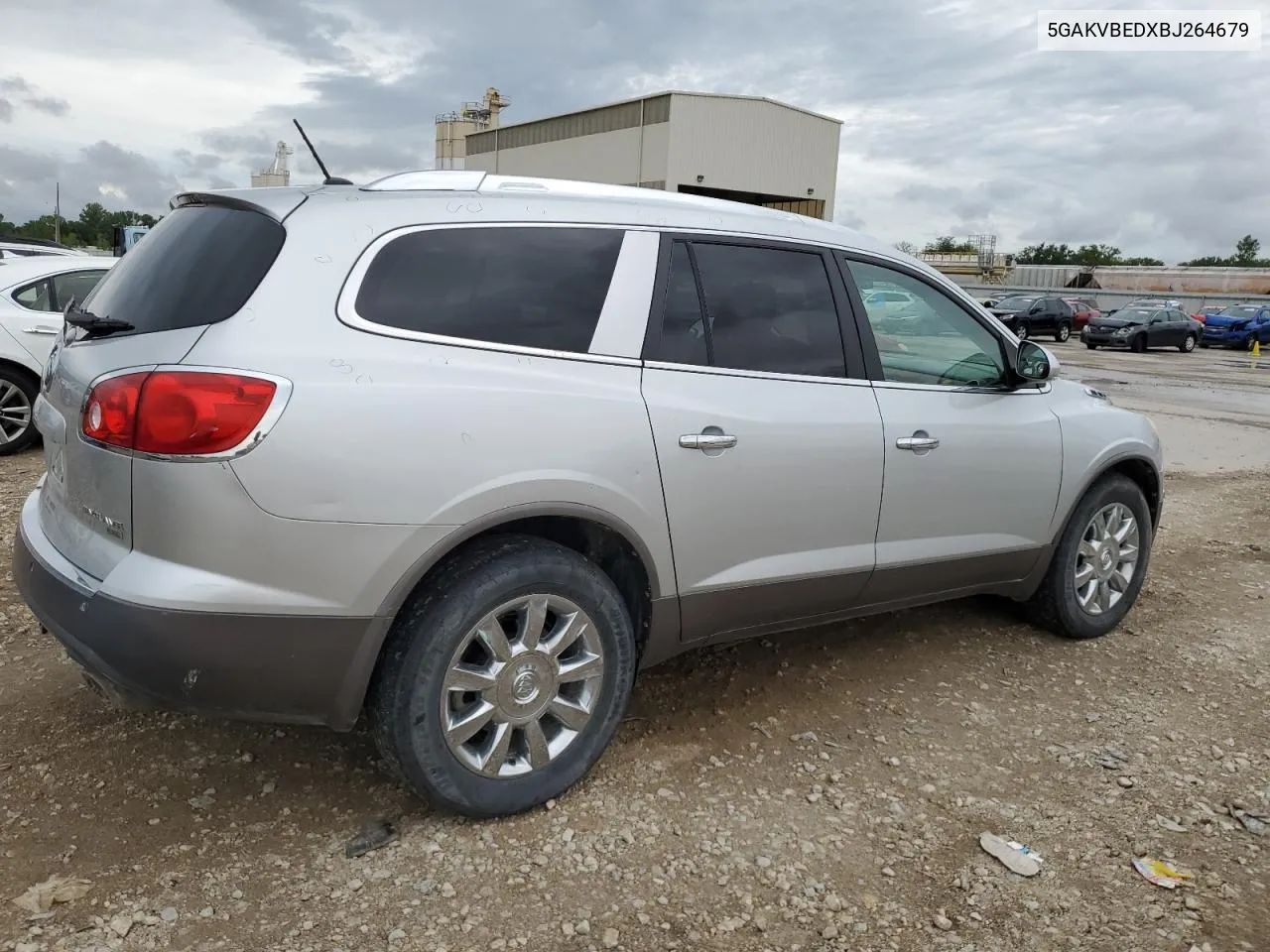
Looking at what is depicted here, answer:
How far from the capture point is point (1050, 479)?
411cm

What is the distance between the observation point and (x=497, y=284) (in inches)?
110

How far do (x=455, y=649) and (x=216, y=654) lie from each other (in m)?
0.58

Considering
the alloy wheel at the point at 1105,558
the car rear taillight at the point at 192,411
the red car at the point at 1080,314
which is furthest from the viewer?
the red car at the point at 1080,314

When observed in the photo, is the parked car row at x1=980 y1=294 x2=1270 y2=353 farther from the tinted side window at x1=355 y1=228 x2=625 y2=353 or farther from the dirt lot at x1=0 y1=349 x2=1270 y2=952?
the tinted side window at x1=355 y1=228 x2=625 y2=353

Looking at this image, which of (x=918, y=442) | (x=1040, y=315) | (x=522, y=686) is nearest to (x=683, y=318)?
(x=918, y=442)

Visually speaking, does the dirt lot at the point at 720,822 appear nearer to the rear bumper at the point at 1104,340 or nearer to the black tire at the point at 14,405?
the black tire at the point at 14,405

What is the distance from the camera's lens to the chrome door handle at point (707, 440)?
2.97 meters

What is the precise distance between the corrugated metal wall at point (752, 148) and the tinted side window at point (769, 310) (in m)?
41.7

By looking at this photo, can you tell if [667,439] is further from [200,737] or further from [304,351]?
[200,737]

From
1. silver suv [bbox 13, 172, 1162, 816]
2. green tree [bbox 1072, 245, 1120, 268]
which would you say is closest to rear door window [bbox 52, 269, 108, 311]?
silver suv [bbox 13, 172, 1162, 816]

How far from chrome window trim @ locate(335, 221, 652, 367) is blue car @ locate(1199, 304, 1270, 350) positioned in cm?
3674

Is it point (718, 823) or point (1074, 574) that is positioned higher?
point (1074, 574)

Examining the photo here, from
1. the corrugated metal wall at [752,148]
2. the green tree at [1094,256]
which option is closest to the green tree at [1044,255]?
the green tree at [1094,256]

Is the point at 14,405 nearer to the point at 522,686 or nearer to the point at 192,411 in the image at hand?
the point at 192,411
